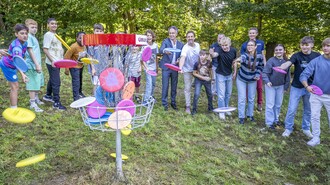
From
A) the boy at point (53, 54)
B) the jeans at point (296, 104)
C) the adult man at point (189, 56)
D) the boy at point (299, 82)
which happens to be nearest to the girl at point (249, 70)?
the boy at point (299, 82)

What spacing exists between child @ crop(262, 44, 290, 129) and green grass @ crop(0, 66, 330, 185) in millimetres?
335

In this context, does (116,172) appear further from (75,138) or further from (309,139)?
(309,139)

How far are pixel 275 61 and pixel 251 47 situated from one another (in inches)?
18.9

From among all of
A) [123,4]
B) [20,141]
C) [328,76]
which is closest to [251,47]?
[328,76]

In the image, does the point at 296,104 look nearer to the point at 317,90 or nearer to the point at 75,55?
the point at 317,90

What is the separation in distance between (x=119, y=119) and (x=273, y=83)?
3697mm

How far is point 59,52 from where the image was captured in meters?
5.02

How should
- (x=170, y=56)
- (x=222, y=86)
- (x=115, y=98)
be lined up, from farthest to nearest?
(x=170, y=56) → (x=222, y=86) → (x=115, y=98)

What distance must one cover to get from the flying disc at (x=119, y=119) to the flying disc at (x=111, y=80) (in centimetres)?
18

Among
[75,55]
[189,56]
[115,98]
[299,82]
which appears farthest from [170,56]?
[115,98]

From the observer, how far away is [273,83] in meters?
5.12

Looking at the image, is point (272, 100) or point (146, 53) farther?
point (272, 100)

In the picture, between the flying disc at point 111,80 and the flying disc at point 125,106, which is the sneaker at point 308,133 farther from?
the flying disc at point 111,80

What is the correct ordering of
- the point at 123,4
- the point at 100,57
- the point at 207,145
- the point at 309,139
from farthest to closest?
1. the point at 123,4
2. the point at 309,139
3. the point at 207,145
4. the point at 100,57
